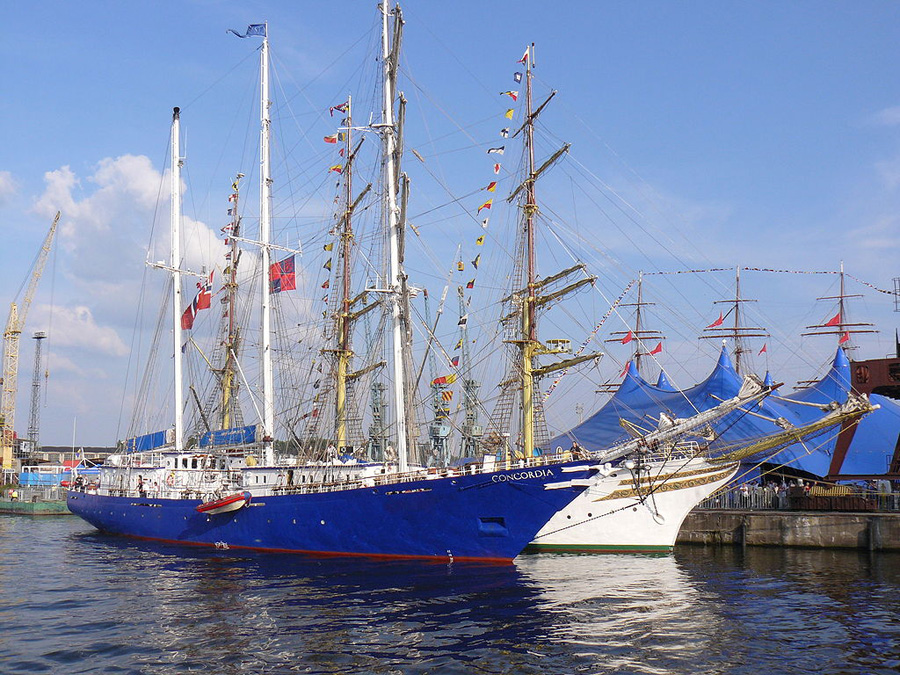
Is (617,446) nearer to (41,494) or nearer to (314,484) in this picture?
(314,484)

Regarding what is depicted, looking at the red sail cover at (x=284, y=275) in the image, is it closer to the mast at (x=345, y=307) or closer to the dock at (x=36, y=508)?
the mast at (x=345, y=307)

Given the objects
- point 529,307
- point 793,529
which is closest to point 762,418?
point 793,529

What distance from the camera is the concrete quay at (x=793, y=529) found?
37.0m

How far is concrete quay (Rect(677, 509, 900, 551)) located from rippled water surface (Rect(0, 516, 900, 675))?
9.75 ft

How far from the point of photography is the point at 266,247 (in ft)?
149

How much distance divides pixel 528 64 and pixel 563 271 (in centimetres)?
1402

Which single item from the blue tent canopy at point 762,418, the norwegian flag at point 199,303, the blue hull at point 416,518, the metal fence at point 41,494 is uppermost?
the norwegian flag at point 199,303

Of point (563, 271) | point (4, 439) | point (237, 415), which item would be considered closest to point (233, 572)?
point (563, 271)

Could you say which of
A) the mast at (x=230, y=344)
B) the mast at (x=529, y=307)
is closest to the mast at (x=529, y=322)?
the mast at (x=529, y=307)

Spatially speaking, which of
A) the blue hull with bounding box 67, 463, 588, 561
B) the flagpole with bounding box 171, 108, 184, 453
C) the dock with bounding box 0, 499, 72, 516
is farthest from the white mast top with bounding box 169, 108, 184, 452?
the dock with bounding box 0, 499, 72, 516

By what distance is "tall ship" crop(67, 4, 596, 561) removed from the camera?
103 feet

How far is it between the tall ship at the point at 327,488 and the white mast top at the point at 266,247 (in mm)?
75

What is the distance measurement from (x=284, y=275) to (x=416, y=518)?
1853cm

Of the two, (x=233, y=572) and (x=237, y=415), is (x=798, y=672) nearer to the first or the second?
A: (x=233, y=572)
